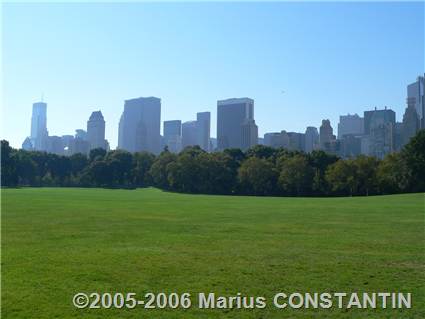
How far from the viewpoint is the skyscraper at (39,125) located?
582 feet

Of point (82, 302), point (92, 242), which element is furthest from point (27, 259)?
point (82, 302)

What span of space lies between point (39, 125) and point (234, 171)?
118446 millimetres

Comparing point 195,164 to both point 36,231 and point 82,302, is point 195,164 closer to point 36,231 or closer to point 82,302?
point 36,231

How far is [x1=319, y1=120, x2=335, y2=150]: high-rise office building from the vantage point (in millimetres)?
149900

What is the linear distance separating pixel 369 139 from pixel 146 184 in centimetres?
7061

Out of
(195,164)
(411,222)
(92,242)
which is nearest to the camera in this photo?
(92,242)

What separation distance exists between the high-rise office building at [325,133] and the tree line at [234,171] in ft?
164

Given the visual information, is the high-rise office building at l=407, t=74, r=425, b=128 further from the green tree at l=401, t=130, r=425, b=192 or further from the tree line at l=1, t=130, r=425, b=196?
the green tree at l=401, t=130, r=425, b=192

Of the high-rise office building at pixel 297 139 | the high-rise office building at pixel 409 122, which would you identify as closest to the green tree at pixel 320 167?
the high-rise office building at pixel 409 122

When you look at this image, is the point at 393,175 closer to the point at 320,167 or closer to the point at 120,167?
the point at 320,167

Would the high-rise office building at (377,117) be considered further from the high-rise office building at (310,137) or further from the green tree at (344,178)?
the green tree at (344,178)

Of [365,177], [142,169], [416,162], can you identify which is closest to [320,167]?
[365,177]

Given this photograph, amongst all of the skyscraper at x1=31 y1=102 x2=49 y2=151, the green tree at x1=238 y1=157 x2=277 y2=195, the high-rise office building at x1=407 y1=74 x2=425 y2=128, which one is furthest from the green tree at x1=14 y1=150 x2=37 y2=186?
the high-rise office building at x1=407 y1=74 x2=425 y2=128

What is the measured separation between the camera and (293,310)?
8438mm
